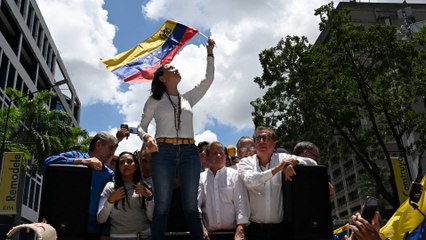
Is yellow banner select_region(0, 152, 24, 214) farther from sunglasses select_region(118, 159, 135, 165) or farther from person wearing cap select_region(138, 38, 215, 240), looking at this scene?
person wearing cap select_region(138, 38, 215, 240)

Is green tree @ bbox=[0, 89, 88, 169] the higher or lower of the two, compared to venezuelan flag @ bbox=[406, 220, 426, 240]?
higher

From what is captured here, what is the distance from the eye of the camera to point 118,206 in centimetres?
442

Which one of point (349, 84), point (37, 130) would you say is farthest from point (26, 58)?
point (349, 84)

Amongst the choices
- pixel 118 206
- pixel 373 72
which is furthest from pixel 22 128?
pixel 118 206

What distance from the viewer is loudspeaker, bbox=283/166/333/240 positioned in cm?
419

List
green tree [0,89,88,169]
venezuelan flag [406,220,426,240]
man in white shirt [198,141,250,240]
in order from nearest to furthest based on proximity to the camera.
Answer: venezuelan flag [406,220,426,240], man in white shirt [198,141,250,240], green tree [0,89,88,169]

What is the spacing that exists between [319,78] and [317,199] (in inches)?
599

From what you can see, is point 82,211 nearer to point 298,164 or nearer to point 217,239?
point 217,239

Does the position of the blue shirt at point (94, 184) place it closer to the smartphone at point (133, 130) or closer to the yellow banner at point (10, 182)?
the smartphone at point (133, 130)

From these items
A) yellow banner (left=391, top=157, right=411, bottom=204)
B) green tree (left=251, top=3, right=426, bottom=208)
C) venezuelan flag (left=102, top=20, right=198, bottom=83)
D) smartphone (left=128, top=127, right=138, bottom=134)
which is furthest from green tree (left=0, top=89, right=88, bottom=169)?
smartphone (left=128, top=127, right=138, bottom=134)

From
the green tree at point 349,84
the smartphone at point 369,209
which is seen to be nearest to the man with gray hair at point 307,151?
the smartphone at point 369,209

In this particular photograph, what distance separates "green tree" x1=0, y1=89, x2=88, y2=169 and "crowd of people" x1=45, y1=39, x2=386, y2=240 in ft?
77.2

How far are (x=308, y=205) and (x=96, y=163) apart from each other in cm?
218

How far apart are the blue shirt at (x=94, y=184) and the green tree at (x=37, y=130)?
2324 centimetres
